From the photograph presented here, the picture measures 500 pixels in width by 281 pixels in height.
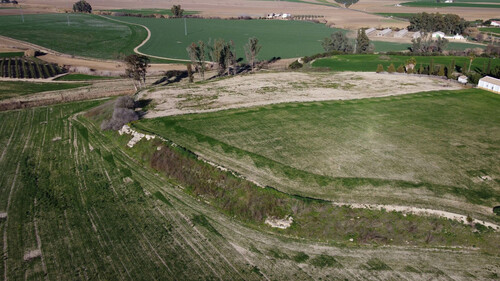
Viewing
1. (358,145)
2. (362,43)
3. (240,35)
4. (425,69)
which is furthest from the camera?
(240,35)

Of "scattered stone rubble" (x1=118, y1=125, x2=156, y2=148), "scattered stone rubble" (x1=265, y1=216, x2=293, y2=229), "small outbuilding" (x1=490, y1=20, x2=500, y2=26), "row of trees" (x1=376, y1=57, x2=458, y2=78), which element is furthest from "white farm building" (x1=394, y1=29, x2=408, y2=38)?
"scattered stone rubble" (x1=265, y1=216, x2=293, y2=229)

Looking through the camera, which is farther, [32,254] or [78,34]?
[78,34]

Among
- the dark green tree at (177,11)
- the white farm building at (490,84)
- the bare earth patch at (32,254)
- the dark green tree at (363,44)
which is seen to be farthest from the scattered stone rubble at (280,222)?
the dark green tree at (177,11)

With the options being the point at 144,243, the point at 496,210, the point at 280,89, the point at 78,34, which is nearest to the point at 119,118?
the point at 144,243

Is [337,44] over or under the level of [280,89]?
over

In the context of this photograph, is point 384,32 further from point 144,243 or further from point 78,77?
point 144,243

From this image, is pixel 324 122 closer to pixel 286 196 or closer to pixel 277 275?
pixel 286 196
